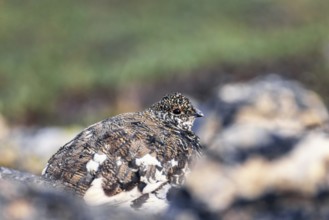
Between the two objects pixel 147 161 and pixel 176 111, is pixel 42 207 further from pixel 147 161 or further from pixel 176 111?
pixel 176 111

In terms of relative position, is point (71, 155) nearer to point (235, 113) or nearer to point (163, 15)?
point (235, 113)

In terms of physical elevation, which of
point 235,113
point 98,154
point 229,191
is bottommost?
point 229,191

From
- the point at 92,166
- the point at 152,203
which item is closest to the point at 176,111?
the point at 92,166

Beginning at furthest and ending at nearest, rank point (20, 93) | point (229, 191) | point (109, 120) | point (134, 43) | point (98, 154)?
1. point (134, 43)
2. point (20, 93)
3. point (109, 120)
4. point (98, 154)
5. point (229, 191)

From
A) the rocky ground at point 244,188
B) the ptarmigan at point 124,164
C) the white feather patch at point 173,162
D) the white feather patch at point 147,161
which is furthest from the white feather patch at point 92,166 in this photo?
the rocky ground at point 244,188

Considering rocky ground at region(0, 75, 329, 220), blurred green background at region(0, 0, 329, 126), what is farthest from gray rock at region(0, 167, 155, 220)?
blurred green background at region(0, 0, 329, 126)

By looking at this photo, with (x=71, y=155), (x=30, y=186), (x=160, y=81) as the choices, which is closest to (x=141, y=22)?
(x=160, y=81)
